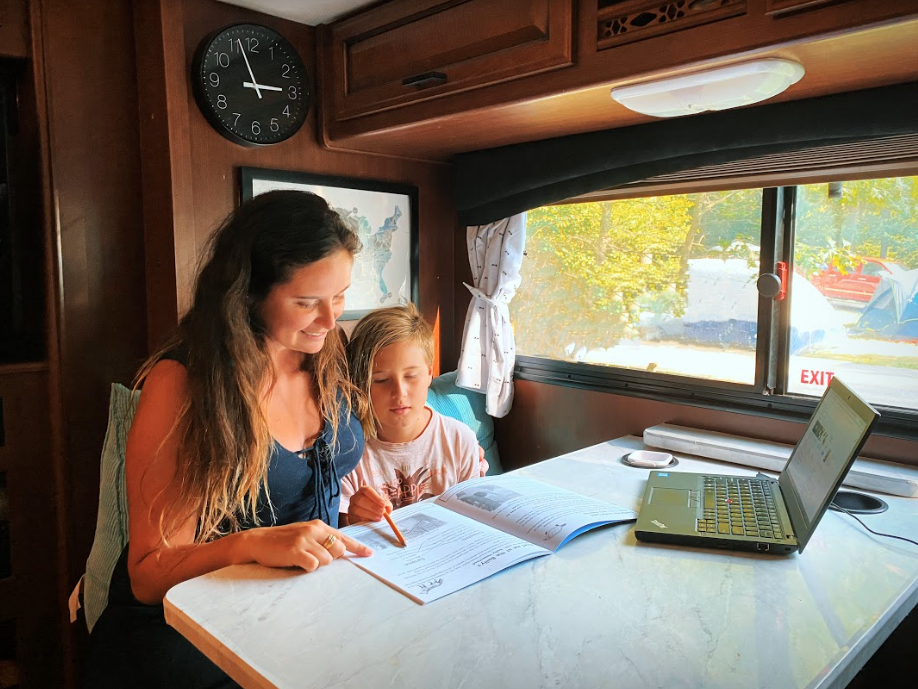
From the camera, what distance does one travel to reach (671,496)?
1.41 meters

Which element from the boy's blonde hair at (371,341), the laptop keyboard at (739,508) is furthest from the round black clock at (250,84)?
the laptop keyboard at (739,508)

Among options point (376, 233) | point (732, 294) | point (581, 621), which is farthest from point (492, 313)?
point (581, 621)

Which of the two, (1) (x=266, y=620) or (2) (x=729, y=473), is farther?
(2) (x=729, y=473)

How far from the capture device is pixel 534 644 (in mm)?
891

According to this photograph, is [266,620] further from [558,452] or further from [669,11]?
[558,452]

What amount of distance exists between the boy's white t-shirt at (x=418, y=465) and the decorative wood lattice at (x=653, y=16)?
0.96 metres

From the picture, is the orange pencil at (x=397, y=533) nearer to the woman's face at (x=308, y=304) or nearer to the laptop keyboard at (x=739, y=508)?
the woman's face at (x=308, y=304)

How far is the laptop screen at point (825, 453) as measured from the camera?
43.6 inches

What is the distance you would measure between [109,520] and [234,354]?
713 mm

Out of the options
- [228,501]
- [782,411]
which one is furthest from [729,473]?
[228,501]

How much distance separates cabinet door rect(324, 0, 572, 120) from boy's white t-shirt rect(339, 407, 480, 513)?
85 centimetres

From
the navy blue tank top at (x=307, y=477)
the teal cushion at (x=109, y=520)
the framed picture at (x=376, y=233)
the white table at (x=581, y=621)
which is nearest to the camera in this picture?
the white table at (x=581, y=621)

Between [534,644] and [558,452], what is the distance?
4.82 feet

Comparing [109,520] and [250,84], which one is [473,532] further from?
[250,84]
